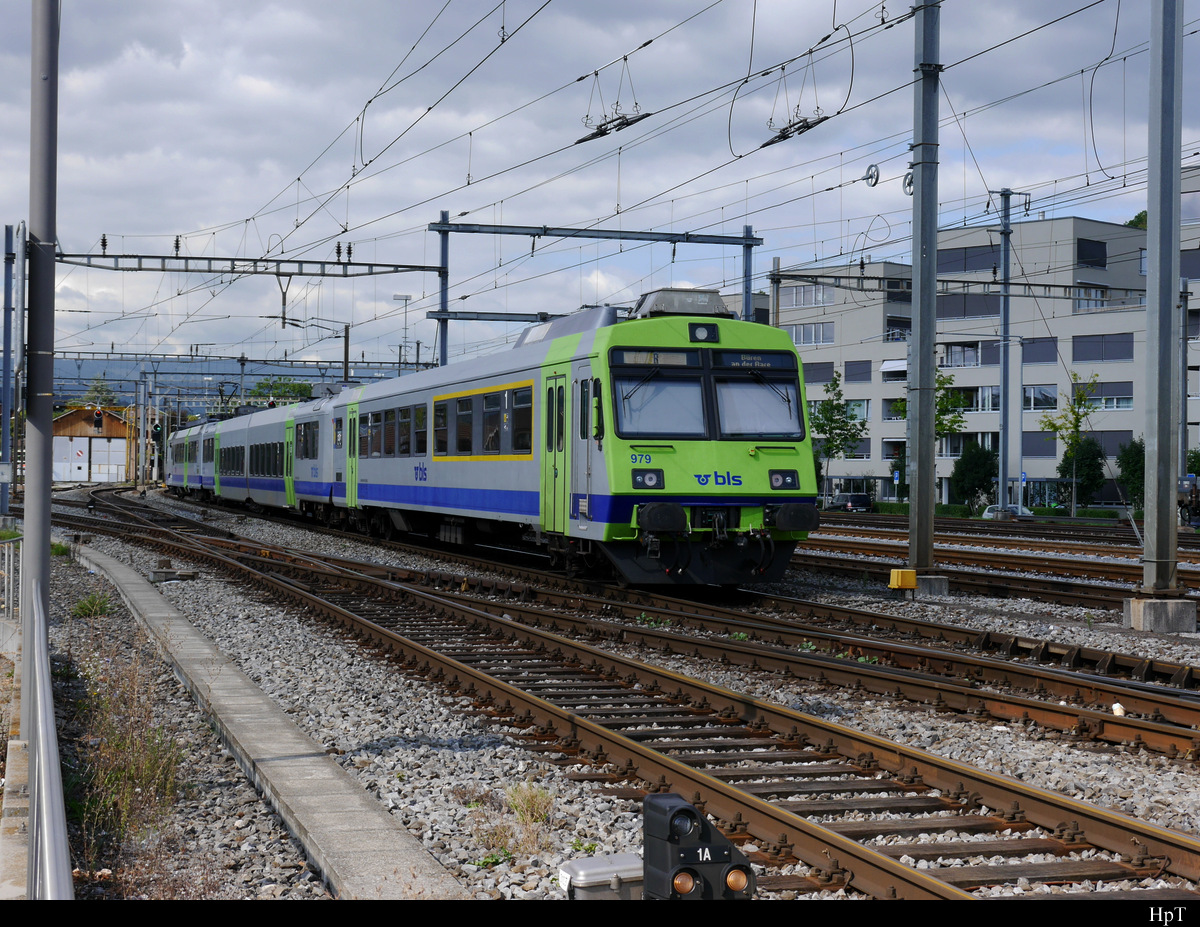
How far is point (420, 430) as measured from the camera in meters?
20.9

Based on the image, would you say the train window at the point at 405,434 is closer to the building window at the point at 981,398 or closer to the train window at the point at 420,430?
the train window at the point at 420,430

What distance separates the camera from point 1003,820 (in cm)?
569

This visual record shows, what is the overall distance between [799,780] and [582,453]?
811 cm

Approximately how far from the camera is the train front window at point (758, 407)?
14.5 metres

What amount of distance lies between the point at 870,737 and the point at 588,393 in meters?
7.97

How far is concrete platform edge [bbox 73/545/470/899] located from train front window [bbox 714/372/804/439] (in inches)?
258

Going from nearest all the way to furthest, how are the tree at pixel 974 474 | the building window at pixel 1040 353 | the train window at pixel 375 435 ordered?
the train window at pixel 375 435 → the tree at pixel 974 474 → the building window at pixel 1040 353

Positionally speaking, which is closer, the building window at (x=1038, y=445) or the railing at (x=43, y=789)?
the railing at (x=43, y=789)

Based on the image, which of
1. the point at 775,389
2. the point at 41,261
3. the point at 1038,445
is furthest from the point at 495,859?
the point at 1038,445

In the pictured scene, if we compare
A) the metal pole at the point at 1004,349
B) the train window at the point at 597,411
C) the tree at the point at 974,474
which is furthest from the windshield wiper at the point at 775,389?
the tree at the point at 974,474

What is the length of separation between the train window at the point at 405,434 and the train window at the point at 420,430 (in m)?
0.26

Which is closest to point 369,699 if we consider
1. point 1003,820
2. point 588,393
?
point 1003,820

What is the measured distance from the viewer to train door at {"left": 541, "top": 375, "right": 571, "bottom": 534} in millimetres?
14906

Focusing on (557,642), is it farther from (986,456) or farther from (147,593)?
(986,456)
